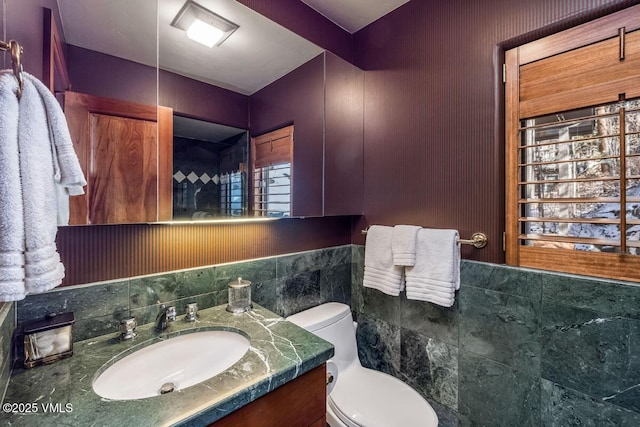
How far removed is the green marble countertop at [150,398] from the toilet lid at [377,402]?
0.52 m

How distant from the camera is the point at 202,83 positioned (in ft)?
3.83

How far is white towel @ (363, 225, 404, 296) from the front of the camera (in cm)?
145

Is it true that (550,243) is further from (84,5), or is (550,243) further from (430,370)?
(84,5)

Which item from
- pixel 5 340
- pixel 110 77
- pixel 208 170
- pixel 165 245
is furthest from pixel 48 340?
pixel 110 77

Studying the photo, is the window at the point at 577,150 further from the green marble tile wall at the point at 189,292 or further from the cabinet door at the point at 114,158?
the cabinet door at the point at 114,158

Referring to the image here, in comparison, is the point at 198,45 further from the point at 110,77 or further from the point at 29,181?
the point at 29,181

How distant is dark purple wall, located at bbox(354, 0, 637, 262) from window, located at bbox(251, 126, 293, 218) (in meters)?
0.55

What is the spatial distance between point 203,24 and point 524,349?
6.14 ft

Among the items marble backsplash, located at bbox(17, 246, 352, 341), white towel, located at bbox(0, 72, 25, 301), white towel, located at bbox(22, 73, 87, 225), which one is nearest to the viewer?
white towel, located at bbox(0, 72, 25, 301)

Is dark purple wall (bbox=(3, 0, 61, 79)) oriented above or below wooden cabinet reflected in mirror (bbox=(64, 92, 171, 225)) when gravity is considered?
above

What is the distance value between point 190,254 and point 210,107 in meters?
0.64

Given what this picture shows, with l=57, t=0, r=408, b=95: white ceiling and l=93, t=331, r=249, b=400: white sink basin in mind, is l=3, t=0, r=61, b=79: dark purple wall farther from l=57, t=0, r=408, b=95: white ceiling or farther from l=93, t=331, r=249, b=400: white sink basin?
l=93, t=331, r=249, b=400: white sink basin

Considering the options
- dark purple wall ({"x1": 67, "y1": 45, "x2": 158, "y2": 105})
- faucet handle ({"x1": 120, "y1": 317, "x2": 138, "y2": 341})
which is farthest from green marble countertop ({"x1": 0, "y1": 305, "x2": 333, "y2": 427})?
dark purple wall ({"x1": 67, "y1": 45, "x2": 158, "y2": 105})

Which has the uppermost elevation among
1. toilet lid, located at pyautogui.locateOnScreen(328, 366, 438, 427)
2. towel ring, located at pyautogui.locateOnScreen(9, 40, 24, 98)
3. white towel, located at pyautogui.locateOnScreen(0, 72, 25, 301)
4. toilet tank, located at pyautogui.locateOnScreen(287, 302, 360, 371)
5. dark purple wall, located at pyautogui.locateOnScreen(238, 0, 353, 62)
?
dark purple wall, located at pyautogui.locateOnScreen(238, 0, 353, 62)
